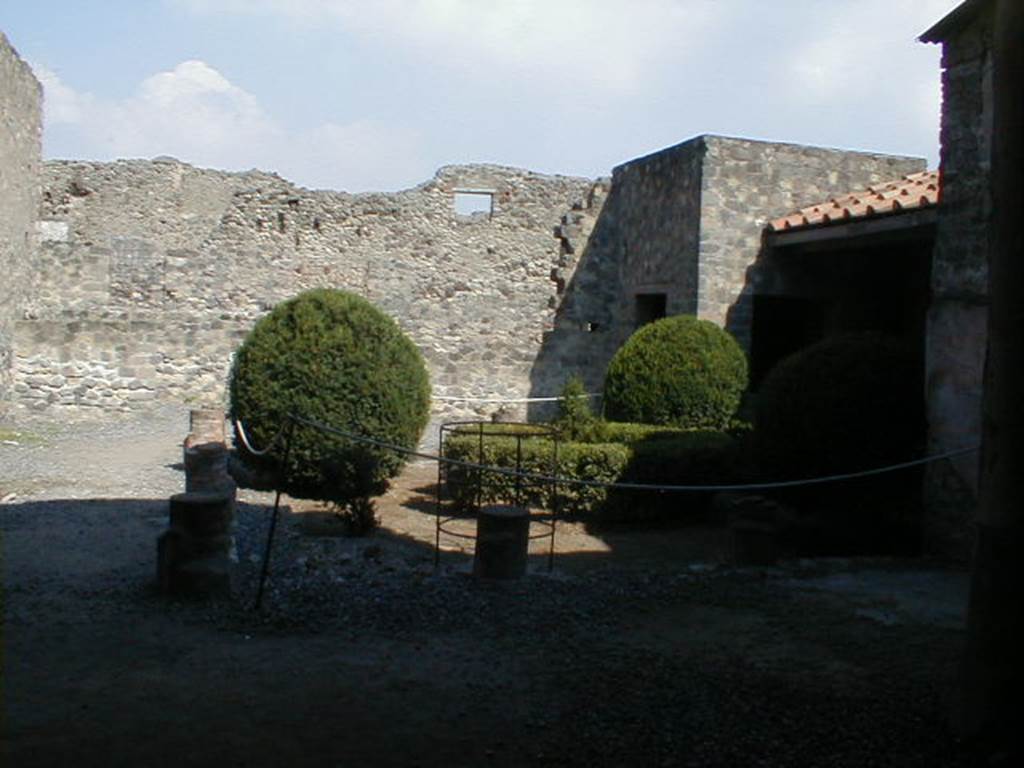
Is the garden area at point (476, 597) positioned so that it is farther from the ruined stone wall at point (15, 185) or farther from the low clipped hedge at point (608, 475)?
the ruined stone wall at point (15, 185)

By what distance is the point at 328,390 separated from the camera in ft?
29.9

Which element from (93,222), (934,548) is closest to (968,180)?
(934,548)

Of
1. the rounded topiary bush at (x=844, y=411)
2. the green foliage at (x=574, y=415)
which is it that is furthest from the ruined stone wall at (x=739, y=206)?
the rounded topiary bush at (x=844, y=411)

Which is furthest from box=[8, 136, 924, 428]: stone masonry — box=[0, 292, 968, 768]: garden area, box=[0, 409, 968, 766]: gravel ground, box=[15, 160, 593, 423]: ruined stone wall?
box=[0, 409, 968, 766]: gravel ground

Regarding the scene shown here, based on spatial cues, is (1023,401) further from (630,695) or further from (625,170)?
(625,170)

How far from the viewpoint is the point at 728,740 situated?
3693 millimetres

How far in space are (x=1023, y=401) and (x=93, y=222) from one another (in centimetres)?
1676

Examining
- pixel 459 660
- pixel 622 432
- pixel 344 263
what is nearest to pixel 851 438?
pixel 622 432

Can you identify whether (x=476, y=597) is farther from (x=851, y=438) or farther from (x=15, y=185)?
(x=15, y=185)

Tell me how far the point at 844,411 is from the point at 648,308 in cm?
792

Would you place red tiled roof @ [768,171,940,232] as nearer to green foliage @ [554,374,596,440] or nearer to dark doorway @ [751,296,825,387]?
dark doorway @ [751,296,825,387]

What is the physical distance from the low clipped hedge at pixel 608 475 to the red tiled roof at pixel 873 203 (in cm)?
321

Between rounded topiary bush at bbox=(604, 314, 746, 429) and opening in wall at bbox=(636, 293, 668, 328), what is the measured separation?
3.32m

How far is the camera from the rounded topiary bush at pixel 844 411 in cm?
748
